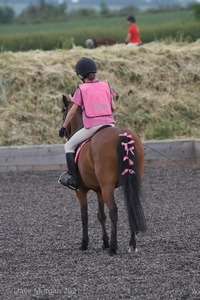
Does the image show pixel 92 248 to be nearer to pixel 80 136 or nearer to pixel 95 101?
pixel 80 136

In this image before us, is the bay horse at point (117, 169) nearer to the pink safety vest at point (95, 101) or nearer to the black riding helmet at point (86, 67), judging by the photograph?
the pink safety vest at point (95, 101)

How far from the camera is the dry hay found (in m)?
16.9

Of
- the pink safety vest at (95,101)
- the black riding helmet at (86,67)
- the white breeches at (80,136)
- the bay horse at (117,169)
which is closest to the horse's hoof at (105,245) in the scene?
the bay horse at (117,169)

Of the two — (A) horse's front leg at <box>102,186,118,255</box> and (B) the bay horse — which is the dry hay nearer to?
(B) the bay horse

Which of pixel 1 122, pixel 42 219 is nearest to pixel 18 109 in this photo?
pixel 1 122

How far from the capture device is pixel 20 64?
1844cm

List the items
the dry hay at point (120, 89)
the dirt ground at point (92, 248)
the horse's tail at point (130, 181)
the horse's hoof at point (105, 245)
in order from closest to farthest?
the dirt ground at point (92, 248) → the horse's tail at point (130, 181) → the horse's hoof at point (105, 245) → the dry hay at point (120, 89)

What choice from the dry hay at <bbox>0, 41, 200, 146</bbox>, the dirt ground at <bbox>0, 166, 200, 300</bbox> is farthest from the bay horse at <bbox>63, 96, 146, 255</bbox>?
the dry hay at <bbox>0, 41, 200, 146</bbox>

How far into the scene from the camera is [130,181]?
26.9ft

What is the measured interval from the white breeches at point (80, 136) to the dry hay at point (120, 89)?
24.1 feet

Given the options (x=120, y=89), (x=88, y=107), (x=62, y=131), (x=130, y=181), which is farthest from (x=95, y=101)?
(x=120, y=89)

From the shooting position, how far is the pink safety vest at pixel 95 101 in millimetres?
8812

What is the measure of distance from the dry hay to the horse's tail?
27.1 feet

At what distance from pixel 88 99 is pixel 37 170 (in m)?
6.38
